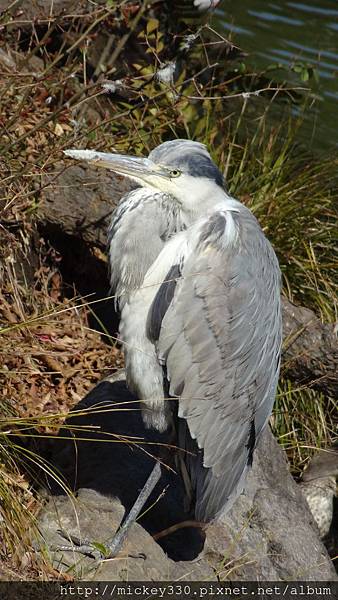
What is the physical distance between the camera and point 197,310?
11.4 feet

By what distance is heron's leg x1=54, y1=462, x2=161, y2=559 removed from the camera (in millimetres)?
3514

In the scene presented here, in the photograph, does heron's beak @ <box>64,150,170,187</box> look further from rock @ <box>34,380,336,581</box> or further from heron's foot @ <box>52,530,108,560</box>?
heron's foot @ <box>52,530,108,560</box>

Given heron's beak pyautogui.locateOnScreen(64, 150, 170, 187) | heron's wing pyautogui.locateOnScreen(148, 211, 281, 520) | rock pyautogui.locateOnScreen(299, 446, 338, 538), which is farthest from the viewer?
rock pyautogui.locateOnScreen(299, 446, 338, 538)

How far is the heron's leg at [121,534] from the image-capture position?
3.51 meters

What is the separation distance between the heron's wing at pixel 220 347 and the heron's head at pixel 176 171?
14cm

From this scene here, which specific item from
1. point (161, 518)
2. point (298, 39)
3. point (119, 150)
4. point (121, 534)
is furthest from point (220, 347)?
point (298, 39)

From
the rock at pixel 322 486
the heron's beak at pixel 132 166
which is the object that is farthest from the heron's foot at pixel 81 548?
the rock at pixel 322 486

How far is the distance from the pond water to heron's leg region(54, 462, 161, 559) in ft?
11.8

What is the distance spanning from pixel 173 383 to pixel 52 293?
1752 millimetres

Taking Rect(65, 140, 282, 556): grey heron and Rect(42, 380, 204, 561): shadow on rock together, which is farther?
Rect(42, 380, 204, 561): shadow on rock

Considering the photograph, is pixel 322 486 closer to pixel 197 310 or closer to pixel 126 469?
pixel 126 469

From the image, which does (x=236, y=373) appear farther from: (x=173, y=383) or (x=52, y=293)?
(x=52, y=293)

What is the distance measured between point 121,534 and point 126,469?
1.58 ft

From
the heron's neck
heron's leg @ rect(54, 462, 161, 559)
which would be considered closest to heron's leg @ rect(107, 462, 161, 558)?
heron's leg @ rect(54, 462, 161, 559)
